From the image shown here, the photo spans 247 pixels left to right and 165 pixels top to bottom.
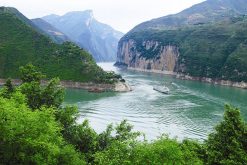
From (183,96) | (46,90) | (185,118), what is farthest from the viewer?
(183,96)

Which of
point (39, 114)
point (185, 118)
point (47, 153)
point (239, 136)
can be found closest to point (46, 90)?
point (39, 114)

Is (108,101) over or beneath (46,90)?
beneath

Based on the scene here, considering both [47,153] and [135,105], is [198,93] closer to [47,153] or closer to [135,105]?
[135,105]

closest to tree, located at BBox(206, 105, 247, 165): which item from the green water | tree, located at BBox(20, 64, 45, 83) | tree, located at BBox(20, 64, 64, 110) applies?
tree, located at BBox(20, 64, 64, 110)

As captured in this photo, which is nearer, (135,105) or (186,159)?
(186,159)

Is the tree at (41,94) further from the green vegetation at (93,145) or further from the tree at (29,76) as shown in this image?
the green vegetation at (93,145)

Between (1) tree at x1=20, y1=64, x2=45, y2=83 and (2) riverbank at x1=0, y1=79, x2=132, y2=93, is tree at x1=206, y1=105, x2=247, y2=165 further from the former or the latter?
(2) riverbank at x1=0, y1=79, x2=132, y2=93

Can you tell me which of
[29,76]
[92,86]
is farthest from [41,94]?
[92,86]
